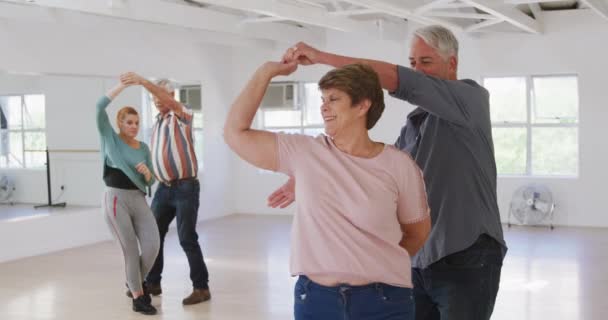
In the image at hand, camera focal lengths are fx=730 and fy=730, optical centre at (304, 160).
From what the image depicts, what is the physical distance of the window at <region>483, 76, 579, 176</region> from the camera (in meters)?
9.84

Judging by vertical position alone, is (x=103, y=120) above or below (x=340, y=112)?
above

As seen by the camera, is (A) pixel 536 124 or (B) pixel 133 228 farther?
(A) pixel 536 124

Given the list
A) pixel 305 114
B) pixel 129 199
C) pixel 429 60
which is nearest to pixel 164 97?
pixel 129 199

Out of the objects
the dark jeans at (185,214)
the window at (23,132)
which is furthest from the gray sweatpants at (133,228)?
the window at (23,132)

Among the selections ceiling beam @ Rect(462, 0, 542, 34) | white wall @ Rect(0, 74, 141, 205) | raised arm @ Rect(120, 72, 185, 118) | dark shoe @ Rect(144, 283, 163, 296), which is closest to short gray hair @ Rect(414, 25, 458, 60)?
raised arm @ Rect(120, 72, 185, 118)

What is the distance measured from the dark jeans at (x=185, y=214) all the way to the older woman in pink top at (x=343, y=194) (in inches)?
145

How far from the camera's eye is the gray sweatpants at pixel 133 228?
5.04 metres

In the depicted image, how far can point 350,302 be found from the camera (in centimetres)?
184

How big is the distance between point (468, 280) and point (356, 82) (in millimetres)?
843

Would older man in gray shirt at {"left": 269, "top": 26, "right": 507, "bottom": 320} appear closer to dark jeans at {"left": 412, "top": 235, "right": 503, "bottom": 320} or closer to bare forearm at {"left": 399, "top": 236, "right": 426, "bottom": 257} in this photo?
dark jeans at {"left": 412, "top": 235, "right": 503, "bottom": 320}

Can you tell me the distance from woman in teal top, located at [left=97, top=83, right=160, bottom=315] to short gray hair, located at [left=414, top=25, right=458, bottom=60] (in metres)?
3.18

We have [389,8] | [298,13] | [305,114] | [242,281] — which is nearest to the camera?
[242,281]

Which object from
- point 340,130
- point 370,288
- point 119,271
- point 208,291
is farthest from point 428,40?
point 119,271

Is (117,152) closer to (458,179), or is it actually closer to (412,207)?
(458,179)
